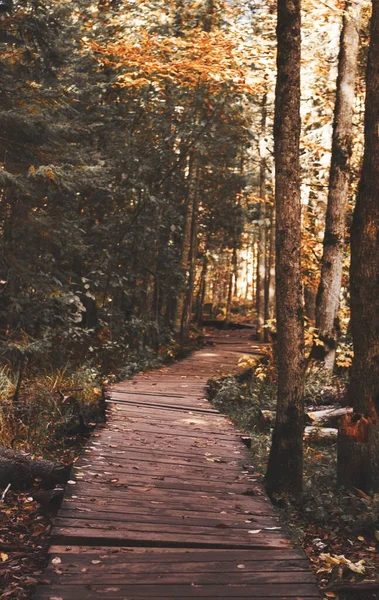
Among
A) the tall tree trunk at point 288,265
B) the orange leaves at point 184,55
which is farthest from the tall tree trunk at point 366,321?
the orange leaves at point 184,55

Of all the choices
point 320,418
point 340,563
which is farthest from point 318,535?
point 320,418

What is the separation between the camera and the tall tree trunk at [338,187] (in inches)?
481

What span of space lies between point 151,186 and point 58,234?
18.2ft

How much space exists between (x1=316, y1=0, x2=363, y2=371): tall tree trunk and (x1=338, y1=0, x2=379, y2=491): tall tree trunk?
20.2ft

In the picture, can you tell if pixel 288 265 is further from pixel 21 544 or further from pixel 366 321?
pixel 21 544

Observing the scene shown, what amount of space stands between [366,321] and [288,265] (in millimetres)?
977

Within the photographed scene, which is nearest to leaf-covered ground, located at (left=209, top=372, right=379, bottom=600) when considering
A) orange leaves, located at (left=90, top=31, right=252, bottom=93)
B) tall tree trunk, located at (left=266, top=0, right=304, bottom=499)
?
tall tree trunk, located at (left=266, top=0, right=304, bottom=499)

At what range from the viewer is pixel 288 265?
616cm

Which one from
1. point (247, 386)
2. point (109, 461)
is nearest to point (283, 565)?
point (109, 461)

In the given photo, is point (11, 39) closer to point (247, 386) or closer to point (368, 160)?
point (368, 160)

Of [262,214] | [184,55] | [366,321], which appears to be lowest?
[366,321]

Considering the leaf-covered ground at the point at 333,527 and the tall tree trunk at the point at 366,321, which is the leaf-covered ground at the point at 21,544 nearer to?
the leaf-covered ground at the point at 333,527

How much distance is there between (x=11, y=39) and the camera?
9945mm

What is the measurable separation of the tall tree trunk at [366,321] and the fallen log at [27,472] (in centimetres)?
289
